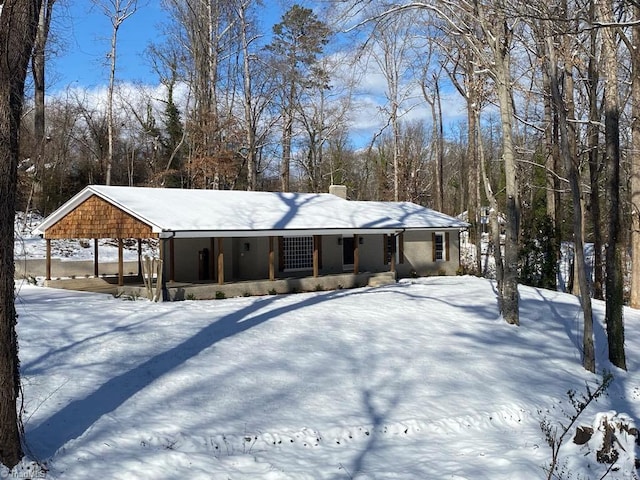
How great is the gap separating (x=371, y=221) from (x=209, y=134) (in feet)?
45.6

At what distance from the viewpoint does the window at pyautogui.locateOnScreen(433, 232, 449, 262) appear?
26.8m

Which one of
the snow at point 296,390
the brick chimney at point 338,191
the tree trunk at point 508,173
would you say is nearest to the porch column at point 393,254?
the brick chimney at point 338,191

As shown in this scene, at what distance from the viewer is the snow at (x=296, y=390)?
7262 millimetres

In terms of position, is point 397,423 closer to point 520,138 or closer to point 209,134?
point 209,134

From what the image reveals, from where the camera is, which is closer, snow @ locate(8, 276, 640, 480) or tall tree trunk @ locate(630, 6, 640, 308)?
snow @ locate(8, 276, 640, 480)

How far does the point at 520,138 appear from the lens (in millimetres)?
37469

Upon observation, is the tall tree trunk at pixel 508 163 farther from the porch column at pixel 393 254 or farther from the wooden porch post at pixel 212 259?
the wooden porch post at pixel 212 259

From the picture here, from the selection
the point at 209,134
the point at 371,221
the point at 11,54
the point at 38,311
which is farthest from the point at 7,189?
the point at 209,134

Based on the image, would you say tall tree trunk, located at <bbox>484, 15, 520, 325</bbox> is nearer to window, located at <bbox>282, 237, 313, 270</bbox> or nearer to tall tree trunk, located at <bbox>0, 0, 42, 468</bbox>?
window, located at <bbox>282, 237, 313, 270</bbox>

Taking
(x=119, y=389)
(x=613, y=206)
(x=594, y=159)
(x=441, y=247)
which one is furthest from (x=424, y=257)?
(x=119, y=389)

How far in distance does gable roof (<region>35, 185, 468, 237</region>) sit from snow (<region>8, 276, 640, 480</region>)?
8.78 feet

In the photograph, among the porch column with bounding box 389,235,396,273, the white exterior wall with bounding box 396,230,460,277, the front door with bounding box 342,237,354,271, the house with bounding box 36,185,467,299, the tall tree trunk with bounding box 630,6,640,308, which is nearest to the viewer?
the tall tree trunk with bounding box 630,6,640,308

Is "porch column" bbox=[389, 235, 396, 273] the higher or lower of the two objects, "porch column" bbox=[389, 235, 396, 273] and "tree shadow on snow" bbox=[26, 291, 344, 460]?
the higher

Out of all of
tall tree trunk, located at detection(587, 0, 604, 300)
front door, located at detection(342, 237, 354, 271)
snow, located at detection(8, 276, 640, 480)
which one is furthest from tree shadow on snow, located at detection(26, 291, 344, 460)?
tall tree trunk, located at detection(587, 0, 604, 300)
